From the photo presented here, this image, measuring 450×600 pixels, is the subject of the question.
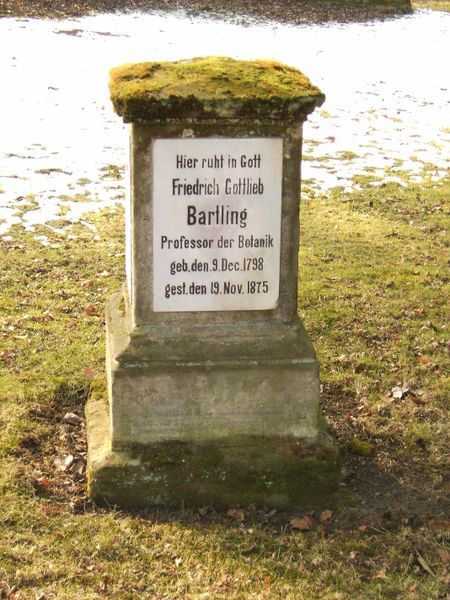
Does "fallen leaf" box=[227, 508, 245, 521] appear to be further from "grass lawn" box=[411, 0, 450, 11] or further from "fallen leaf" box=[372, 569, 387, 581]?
"grass lawn" box=[411, 0, 450, 11]

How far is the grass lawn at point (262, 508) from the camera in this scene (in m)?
3.79

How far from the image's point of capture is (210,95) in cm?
382

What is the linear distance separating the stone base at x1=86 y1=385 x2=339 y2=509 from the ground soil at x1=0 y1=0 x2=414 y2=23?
1568 centimetres

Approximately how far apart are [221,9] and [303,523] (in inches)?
730

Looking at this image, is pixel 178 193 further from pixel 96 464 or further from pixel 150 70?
pixel 96 464

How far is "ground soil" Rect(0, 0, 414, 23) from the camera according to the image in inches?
730

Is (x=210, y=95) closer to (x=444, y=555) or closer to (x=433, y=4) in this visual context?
(x=444, y=555)

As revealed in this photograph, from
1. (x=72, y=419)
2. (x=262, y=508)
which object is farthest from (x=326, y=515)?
(x=72, y=419)

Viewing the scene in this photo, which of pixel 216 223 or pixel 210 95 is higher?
pixel 210 95

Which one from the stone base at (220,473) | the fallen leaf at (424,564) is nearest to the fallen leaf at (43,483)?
the stone base at (220,473)

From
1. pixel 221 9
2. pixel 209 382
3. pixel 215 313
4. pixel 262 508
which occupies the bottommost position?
pixel 262 508

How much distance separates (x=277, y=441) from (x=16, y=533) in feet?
4.39

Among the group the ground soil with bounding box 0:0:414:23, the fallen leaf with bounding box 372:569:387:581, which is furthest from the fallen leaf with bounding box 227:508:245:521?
the ground soil with bounding box 0:0:414:23

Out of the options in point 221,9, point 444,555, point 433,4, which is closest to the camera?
point 444,555
